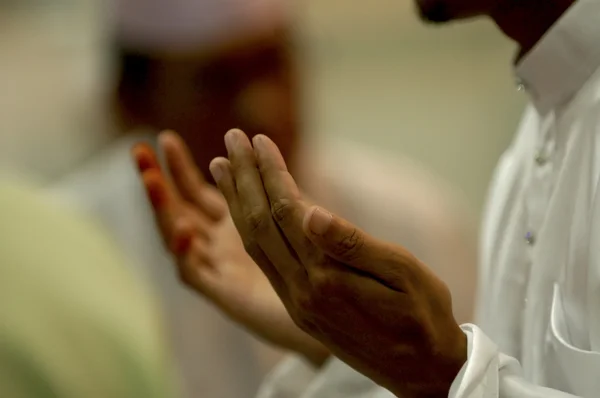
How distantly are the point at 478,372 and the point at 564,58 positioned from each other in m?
0.20

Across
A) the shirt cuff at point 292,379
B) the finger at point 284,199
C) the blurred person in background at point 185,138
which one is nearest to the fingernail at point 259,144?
the finger at point 284,199

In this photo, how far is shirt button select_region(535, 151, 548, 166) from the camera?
50 centimetres

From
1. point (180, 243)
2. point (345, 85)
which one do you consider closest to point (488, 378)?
point (180, 243)

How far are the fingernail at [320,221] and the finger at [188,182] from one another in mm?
273

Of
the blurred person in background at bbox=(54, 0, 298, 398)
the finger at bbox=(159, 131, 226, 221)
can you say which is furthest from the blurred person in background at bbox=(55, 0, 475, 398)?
the finger at bbox=(159, 131, 226, 221)

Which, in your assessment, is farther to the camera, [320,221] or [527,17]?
[527,17]

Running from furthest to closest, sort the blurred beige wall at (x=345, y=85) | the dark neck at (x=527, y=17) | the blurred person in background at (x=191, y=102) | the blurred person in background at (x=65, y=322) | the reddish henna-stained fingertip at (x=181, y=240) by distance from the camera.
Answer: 1. the blurred beige wall at (x=345, y=85)
2. the blurred person in background at (x=191, y=102)
3. the reddish henna-stained fingertip at (x=181, y=240)
4. the dark neck at (x=527, y=17)
5. the blurred person in background at (x=65, y=322)

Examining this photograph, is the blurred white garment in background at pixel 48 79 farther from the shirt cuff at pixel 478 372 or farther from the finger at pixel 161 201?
the shirt cuff at pixel 478 372

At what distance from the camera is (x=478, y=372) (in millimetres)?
388

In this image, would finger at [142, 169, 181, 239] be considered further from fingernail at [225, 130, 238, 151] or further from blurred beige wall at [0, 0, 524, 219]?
blurred beige wall at [0, 0, 524, 219]

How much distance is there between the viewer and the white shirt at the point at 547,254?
41cm

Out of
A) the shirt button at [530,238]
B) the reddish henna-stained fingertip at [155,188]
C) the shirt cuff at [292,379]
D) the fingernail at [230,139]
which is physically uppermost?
the fingernail at [230,139]

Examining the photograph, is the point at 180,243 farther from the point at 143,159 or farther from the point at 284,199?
the point at 284,199

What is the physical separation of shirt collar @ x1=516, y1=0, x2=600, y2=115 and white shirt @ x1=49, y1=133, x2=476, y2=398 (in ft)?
0.87
